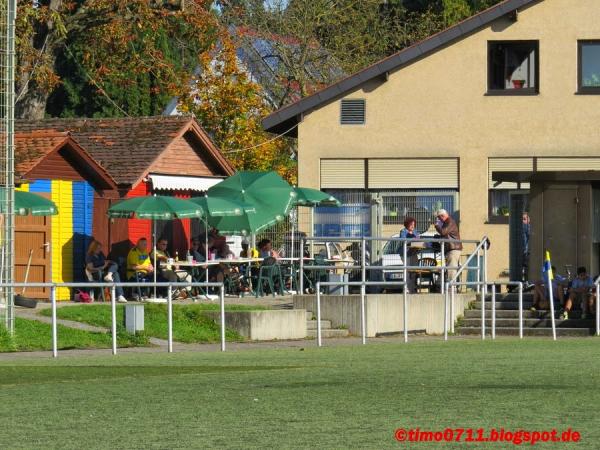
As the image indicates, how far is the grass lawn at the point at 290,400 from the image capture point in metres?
10.1

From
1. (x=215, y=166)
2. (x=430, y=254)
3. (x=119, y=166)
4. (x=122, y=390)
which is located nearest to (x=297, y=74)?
(x=215, y=166)

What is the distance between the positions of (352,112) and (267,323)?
45.5 feet

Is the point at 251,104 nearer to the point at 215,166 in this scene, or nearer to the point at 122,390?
the point at 215,166

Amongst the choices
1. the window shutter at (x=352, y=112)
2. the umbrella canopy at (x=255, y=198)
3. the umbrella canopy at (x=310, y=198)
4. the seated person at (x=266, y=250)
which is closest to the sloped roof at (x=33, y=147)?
the umbrella canopy at (x=255, y=198)

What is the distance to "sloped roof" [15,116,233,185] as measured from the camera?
37.0 meters

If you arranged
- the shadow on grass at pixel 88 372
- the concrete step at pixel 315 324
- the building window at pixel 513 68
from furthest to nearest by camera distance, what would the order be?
the building window at pixel 513 68 < the concrete step at pixel 315 324 < the shadow on grass at pixel 88 372

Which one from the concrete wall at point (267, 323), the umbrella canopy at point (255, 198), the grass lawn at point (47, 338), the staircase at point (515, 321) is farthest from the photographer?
the umbrella canopy at point (255, 198)

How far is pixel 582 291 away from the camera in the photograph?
98.6 ft

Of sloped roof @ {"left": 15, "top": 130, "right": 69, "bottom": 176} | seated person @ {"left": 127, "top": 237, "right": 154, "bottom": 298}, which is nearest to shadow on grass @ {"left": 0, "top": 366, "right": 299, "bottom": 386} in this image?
seated person @ {"left": 127, "top": 237, "right": 154, "bottom": 298}

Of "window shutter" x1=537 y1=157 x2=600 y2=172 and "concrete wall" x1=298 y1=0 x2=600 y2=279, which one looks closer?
"concrete wall" x1=298 y1=0 x2=600 y2=279

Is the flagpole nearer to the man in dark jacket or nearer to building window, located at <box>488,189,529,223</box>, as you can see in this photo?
the man in dark jacket

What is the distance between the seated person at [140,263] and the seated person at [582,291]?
8.44 m

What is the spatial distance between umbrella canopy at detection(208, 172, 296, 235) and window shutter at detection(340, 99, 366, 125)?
13.7 ft

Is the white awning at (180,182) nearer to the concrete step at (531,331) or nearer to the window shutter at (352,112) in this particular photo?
the window shutter at (352,112)
